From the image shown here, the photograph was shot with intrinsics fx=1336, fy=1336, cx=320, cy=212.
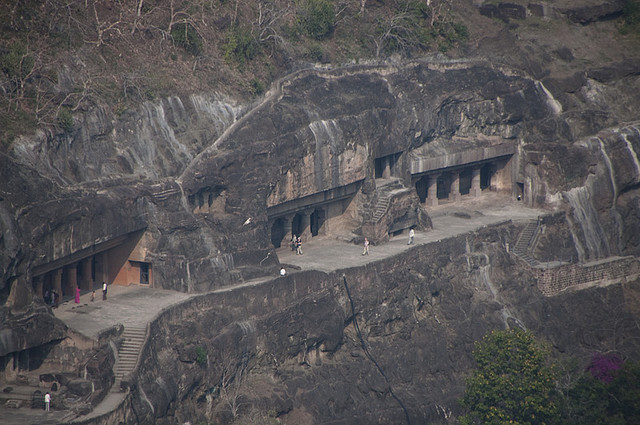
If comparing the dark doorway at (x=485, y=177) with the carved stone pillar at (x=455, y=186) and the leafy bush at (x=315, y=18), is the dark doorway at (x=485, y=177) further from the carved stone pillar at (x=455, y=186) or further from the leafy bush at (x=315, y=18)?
the leafy bush at (x=315, y=18)

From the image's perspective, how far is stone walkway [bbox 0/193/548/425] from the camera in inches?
2072

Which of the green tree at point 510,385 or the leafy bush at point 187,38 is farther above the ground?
the leafy bush at point 187,38

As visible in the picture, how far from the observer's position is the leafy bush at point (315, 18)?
3002 inches

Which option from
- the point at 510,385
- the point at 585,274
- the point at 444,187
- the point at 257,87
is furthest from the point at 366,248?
the point at 585,274

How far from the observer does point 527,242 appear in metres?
76.6

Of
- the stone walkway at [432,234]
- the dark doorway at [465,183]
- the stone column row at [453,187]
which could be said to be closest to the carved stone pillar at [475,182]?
the stone column row at [453,187]

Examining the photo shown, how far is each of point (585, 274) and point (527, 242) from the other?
3.75 m

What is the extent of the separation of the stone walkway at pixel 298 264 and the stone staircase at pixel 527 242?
91cm

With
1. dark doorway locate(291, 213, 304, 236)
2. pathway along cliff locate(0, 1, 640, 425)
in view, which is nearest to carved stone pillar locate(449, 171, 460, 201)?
pathway along cliff locate(0, 1, 640, 425)

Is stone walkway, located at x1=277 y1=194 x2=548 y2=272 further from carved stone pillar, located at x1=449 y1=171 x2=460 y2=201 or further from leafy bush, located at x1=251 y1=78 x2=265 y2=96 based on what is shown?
leafy bush, located at x1=251 y1=78 x2=265 y2=96

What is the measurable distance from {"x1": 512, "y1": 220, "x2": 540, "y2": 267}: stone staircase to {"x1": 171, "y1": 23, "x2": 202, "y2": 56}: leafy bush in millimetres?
21653

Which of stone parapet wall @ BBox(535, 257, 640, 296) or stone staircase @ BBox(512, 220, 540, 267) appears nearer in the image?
stone parapet wall @ BBox(535, 257, 640, 296)

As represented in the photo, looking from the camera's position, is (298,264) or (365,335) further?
(298,264)

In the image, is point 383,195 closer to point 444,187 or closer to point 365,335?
point 365,335
